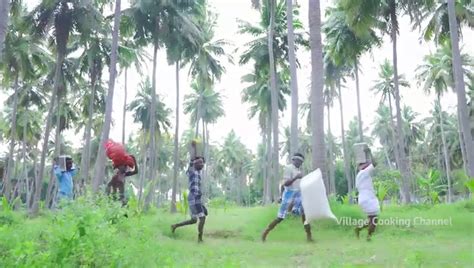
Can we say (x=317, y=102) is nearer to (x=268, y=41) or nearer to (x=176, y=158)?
(x=176, y=158)

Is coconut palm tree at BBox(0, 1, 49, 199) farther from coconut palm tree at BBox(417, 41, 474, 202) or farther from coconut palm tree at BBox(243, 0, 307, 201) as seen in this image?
coconut palm tree at BBox(417, 41, 474, 202)

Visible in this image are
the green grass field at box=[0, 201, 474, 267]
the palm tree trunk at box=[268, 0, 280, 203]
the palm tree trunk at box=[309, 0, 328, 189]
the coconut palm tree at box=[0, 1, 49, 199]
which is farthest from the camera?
the palm tree trunk at box=[268, 0, 280, 203]

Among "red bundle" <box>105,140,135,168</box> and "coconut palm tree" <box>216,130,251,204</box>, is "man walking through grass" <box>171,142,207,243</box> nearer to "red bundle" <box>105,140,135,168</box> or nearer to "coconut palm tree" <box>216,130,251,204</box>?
"red bundle" <box>105,140,135,168</box>

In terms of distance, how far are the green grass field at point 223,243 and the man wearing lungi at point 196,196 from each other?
422 mm

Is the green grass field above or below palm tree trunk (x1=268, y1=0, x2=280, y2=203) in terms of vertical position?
below

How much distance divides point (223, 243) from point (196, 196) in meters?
0.95

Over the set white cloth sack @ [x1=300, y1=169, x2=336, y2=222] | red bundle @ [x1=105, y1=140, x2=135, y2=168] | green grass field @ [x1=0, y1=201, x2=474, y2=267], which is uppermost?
red bundle @ [x1=105, y1=140, x2=135, y2=168]

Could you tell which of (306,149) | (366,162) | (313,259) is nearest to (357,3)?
(366,162)

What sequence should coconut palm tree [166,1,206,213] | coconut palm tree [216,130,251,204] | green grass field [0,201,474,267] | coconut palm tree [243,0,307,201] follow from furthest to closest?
coconut palm tree [216,130,251,204], coconut palm tree [243,0,307,201], coconut palm tree [166,1,206,213], green grass field [0,201,474,267]

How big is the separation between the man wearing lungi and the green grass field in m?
0.42

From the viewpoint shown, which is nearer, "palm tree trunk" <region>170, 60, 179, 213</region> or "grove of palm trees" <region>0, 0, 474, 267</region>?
"grove of palm trees" <region>0, 0, 474, 267</region>

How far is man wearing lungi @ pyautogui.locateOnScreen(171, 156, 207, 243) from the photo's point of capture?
29.9ft

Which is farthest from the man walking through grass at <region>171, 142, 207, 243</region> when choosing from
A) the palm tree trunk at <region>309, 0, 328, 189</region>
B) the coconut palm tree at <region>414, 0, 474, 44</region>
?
the coconut palm tree at <region>414, 0, 474, 44</region>

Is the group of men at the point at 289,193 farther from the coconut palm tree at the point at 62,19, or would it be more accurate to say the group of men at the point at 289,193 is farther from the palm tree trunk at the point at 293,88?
the coconut palm tree at the point at 62,19
